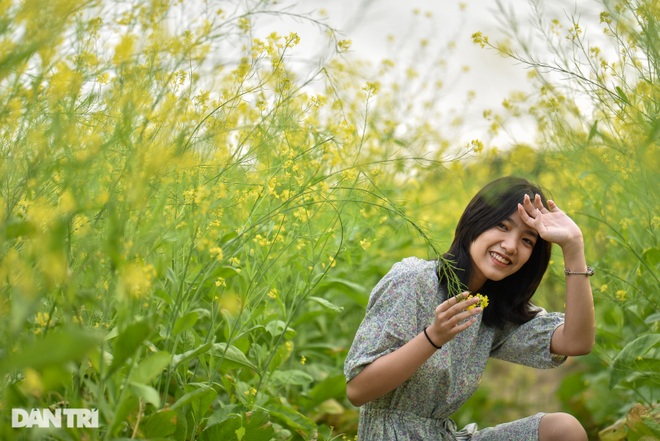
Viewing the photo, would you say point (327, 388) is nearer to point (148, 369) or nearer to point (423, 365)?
point (423, 365)

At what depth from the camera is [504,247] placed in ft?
7.26

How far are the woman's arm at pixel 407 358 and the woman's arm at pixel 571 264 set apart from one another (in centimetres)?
33

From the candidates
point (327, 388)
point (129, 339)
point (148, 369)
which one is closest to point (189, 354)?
point (148, 369)

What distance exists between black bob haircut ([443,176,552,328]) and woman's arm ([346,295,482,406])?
0.78 ft

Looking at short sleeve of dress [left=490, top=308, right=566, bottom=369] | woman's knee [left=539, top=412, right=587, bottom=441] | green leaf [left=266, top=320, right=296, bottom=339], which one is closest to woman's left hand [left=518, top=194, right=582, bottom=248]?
short sleeve of dress [left=490, top=308, right=566, bottom=369]

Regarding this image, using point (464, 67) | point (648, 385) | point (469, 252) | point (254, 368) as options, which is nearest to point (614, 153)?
point (469, 252)

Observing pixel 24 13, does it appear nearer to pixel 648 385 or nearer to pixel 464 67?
pixel 648 385

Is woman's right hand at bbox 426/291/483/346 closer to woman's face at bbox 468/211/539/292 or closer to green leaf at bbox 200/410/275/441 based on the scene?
woman's face at bbox 468/211/539/292

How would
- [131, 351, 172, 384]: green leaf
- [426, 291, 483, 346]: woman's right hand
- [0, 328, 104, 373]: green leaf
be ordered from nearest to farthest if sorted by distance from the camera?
[0, 328, 104, 373]: green leaf, [131, 351, 172, 384]: green leaf, [426, 291, 483, 346]: woman's right hand

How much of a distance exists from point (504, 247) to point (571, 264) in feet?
0.62

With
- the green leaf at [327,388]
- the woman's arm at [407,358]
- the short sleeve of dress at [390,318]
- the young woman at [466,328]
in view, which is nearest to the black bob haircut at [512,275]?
the young woman at [466,328]

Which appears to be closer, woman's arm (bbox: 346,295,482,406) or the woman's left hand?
woman's arm (bbox: 346,295,482,406)

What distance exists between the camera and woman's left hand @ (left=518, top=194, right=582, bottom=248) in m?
2.19

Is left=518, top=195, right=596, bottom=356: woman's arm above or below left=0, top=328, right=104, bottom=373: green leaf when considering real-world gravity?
below
